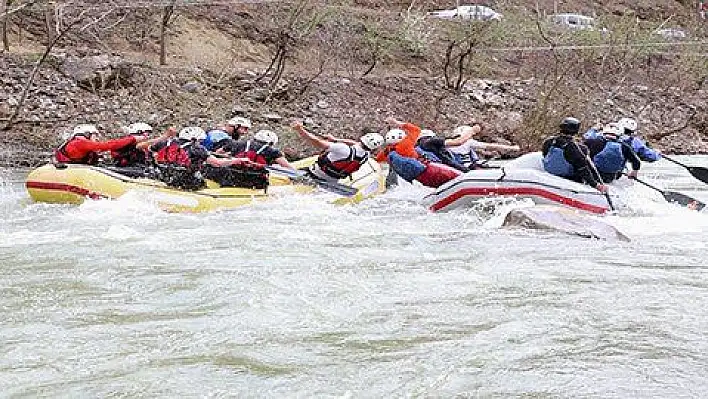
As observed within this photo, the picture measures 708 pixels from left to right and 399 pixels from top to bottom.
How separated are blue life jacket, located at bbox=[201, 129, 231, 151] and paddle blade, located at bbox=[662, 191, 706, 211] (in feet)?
19.6

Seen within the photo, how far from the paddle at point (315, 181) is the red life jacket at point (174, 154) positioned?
1.07m

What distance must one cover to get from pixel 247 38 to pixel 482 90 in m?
8.75

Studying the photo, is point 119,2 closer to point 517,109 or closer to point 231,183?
point 517,109

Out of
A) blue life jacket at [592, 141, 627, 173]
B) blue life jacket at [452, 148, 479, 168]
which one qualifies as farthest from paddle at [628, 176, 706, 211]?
blue life jacket at [452, 148, 479, 168]

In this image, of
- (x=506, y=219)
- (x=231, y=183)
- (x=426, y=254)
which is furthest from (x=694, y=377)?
(x=231, y=183)

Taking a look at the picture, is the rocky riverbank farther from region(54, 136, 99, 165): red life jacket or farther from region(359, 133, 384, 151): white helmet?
region(359, 133, 384, 151): white helmet

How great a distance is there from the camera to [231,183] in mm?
11219

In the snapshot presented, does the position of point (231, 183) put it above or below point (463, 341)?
below

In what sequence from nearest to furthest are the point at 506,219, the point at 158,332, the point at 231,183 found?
1. the point at 158,332
2. the point at 506,219
3. the point at 231,183

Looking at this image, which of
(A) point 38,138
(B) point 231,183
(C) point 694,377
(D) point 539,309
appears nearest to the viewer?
(C) point 694,377

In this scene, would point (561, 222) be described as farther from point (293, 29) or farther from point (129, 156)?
point (293, 29)

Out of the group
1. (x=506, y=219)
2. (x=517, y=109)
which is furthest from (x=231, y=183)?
(x=517, y=109)

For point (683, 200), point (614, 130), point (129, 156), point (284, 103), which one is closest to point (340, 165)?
point (129, 156)

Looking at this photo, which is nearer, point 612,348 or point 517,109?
point 612,348
